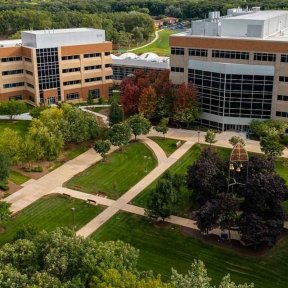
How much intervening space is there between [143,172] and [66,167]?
32.0 feet

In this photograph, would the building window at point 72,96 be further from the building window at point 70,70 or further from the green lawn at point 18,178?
the green lawn at point 18,178

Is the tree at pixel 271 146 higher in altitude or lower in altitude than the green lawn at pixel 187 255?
higher

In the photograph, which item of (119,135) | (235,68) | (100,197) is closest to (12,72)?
(119,135)

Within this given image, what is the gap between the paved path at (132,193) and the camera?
143 feet

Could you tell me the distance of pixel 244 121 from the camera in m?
67.7

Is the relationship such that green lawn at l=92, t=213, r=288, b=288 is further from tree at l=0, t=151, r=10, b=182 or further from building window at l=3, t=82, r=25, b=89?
building window at l=3, t=82, r=25, b=89

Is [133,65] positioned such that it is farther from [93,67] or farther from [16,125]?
[16,125]

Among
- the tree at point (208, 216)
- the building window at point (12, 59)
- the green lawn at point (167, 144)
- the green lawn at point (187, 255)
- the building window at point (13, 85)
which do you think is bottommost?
the green lawn at point (187, 255)

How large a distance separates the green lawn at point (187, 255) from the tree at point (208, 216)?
1967 millimetres

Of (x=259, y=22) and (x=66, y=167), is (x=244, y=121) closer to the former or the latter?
(x=259, y=22)

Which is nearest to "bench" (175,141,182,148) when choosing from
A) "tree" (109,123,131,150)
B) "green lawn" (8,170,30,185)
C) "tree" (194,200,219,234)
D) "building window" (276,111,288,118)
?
"tree" (109,123,131,150)

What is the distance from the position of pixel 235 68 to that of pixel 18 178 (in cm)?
3338

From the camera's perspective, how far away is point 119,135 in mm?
59625

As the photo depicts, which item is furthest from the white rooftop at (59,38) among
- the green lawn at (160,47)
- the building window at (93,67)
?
the green lawn at (160,47)
